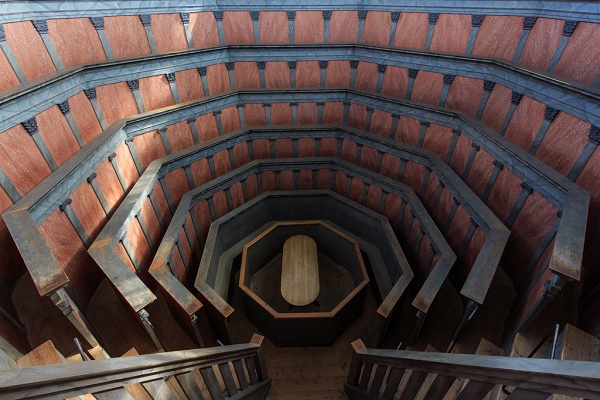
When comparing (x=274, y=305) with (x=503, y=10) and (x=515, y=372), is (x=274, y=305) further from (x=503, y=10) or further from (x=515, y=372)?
(x=503, y=10)

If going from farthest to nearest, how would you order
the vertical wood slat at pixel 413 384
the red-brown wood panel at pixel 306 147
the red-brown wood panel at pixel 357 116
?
the red-brown wood panel at pixel 306 147, the red-brown wood panel at pixel 357 116, the vertical wood slat at pixel 413 384

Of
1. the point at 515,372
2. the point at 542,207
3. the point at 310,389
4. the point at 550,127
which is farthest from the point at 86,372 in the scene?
the point at 550,127

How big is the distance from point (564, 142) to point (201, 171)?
8.45 m

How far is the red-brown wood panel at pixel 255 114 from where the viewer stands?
10031mm

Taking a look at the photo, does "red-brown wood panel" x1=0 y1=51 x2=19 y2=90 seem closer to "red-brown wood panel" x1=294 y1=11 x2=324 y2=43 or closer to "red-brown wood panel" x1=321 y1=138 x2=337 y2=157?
"red-brown wood panel" x1=294 y1=11 x2=324 y2=43

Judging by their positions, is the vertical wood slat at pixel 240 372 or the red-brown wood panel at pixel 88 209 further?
the red-brown wood panel at pixel 88 209

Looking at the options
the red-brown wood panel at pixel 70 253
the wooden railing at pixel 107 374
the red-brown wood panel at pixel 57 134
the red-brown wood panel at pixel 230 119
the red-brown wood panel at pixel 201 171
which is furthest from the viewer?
the red-brown wood panel at pixel 230 119

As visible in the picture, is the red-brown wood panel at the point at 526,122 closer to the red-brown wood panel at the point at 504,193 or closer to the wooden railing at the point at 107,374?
the red-brown wood panel at the point at 504,193

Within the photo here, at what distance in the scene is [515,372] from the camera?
234cm

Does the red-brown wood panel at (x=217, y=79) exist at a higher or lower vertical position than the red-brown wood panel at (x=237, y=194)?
higher

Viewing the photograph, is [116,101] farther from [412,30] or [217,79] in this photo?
[412,30]

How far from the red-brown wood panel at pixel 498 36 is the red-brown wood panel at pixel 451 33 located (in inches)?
12.3

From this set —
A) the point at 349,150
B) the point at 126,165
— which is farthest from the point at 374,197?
the point at 126,165

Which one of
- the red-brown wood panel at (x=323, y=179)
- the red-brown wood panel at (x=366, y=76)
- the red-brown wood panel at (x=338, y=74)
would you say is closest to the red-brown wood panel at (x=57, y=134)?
the red-brown wood panel at (x=323, y=179)
